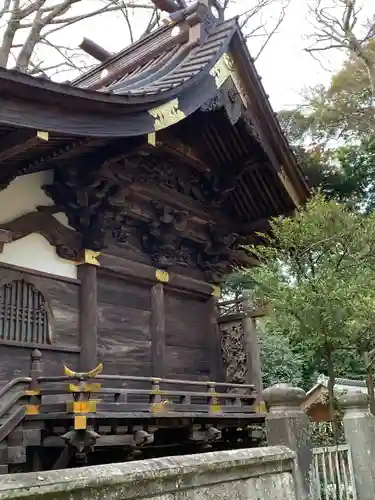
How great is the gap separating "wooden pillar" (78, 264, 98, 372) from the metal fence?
283cm

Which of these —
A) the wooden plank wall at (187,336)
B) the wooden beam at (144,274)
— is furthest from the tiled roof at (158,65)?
the wooden plank wall at (187,336)

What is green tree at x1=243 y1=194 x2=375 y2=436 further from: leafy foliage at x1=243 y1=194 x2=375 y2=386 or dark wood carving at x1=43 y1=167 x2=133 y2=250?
dark wood carving at x1=43 y1=167 x2=133 y2=250

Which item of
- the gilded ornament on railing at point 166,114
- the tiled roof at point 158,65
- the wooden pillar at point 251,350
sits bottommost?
the wooden pillar at point 251,350

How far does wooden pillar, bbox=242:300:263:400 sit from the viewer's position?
838 cm

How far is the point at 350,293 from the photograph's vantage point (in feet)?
21.1

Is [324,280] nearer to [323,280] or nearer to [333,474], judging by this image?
[323,280]

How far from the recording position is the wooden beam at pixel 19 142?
4.82 m

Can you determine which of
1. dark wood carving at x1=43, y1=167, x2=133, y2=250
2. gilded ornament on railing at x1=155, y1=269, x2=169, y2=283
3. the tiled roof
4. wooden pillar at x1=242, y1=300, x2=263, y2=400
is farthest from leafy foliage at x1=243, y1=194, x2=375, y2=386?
the tiled roof

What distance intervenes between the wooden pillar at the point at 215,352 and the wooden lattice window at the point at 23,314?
3.22 m

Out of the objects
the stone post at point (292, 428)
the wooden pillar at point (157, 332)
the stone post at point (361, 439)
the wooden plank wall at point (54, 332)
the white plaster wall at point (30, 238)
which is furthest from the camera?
the wooden pillar at point (157, 332)

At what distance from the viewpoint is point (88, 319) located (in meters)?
6.71

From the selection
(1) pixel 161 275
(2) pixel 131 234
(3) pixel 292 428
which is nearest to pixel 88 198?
(2) pixel 131 234

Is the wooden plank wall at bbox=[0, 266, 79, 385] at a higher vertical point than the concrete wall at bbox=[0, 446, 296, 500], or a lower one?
higher

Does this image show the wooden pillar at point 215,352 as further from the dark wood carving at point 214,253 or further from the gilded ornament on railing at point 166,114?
the gilded ornament on railing at point 166,114
